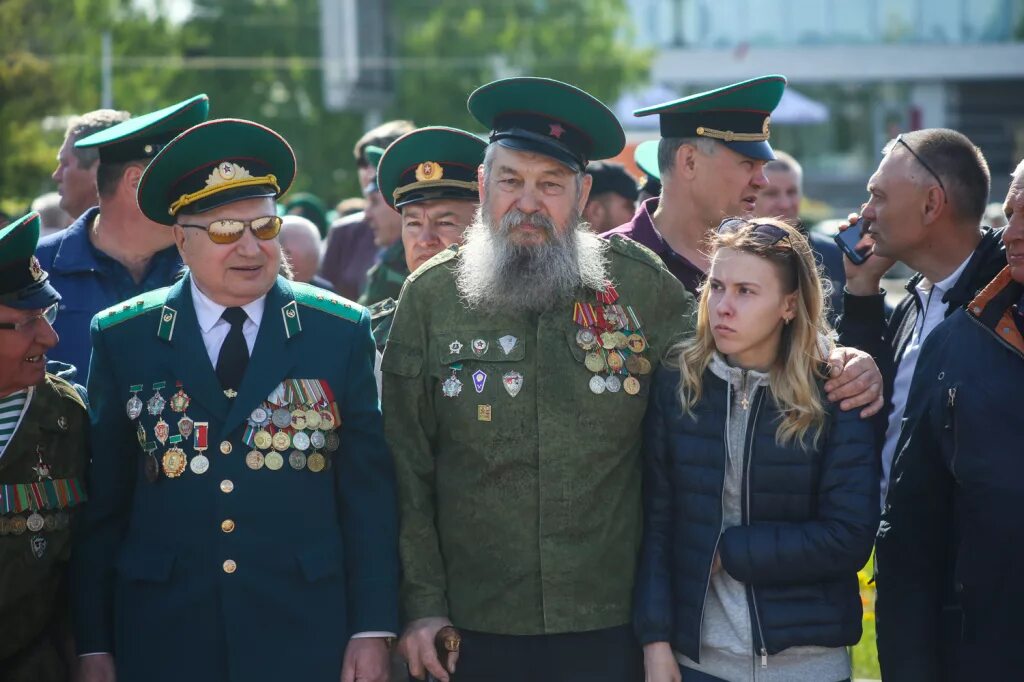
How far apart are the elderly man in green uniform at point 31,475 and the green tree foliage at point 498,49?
25.2 m

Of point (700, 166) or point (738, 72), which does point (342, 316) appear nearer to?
point (700, 166)

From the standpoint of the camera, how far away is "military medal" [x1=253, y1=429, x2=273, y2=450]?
3.79m

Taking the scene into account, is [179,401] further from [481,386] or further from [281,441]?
[481,386]

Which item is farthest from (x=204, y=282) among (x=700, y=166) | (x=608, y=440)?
(x=700, y=166)

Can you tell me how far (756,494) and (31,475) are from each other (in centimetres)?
207

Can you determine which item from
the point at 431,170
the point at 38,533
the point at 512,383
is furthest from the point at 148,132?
the point at 512,383

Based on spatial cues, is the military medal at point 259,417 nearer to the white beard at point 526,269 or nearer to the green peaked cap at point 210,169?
the green peaked cap at point 210,169

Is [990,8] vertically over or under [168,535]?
over

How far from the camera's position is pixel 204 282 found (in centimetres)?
390

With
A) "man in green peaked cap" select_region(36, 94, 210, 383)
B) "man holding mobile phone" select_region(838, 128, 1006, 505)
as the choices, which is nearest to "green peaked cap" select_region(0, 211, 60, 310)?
"man in green peaked cap" select_region(36, 94, 210, 383)

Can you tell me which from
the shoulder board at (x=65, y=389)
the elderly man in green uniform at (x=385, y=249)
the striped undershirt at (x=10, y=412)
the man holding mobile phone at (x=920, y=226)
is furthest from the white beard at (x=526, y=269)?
the elderly man in green uniform at (x=385, y=249)

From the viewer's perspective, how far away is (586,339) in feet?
13.4

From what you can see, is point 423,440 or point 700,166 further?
point 700,166

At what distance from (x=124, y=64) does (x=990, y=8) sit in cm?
3334
